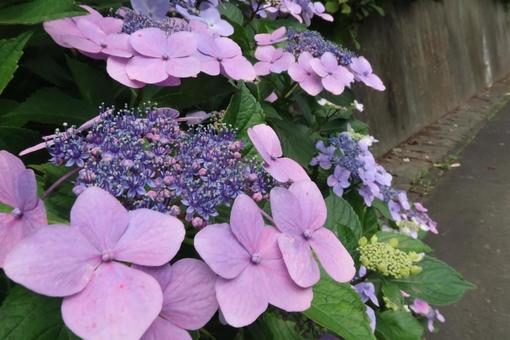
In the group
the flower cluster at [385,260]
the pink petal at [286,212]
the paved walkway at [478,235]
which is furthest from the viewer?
the paved walkway at [478,235]

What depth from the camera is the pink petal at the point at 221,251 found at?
1.49 ft

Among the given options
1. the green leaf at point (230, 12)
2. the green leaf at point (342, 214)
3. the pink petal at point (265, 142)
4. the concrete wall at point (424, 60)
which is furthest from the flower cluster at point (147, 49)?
the concrete wall at point (424, 60)

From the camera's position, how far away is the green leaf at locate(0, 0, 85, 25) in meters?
0.65

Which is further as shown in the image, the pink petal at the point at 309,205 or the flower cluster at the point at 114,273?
the pink petal at the point at 309,205

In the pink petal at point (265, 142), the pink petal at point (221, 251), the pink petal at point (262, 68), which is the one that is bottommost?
the pink petal at point (262, 68)

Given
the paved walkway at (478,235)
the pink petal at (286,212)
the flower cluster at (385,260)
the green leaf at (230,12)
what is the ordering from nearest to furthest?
1. the pink petal at (286,212)
2. the flower cluster at (385,260)
3. the green leaf at (230,12)
4. the paved walkway at (478,235)

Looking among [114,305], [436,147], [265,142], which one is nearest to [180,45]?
[265,142]

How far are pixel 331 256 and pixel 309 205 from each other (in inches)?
2.0

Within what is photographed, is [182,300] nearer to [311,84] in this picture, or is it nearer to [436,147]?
[311,84]

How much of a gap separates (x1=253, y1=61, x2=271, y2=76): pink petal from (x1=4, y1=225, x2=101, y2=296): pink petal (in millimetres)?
658

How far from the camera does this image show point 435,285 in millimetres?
1096

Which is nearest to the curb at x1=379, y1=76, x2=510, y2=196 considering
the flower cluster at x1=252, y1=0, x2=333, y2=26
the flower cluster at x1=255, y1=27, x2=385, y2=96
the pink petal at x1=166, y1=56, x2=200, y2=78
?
the flower cluster at x1=252, y1=0, x2=333, y2=26

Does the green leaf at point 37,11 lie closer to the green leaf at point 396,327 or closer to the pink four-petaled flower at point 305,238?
the pink four-petaled flower at point 305,238

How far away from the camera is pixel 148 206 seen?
1.59 feet
